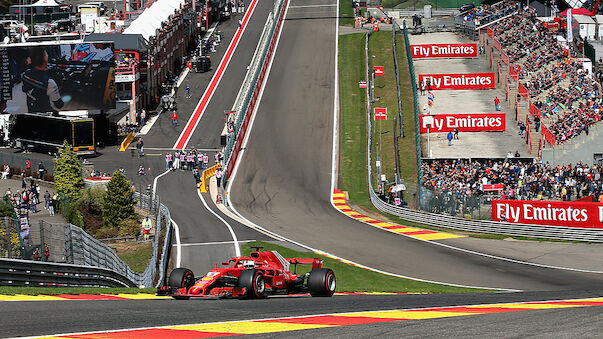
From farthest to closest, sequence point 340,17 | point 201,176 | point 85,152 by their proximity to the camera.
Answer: point 340,17
point 85,152
point 201,176

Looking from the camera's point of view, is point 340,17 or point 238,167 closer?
point 238,167

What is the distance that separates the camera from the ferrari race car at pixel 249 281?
1834 centimetres

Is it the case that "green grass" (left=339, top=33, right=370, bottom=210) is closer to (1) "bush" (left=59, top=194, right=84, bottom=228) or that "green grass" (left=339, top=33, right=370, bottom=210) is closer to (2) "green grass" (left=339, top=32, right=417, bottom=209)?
(2) "green grass" (left=339, top=32, right=417, bottom=209)

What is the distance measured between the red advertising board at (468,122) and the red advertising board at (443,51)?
20649mm

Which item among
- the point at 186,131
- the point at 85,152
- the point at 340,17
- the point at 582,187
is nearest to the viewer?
the point at 582,187

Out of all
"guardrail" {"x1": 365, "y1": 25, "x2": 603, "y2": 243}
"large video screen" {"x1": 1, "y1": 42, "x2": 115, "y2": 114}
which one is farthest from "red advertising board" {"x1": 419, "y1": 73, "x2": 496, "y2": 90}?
"large video screen" {"x1": 1, "y1": 42, "x2": 115, "y2": 114}

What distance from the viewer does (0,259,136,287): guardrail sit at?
19.9 m

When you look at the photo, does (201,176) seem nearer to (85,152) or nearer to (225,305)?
(85,152)

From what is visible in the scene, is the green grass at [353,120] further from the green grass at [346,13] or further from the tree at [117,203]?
the tree at [117,203]

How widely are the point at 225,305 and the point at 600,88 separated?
189ft

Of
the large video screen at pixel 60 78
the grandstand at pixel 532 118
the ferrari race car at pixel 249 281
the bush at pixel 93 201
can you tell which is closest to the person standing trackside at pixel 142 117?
the large video screen at pixel 60 78

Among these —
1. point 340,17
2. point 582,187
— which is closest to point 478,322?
point 582,187

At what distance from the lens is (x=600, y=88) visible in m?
67.9

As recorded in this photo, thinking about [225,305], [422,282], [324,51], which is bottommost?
[422,282]
